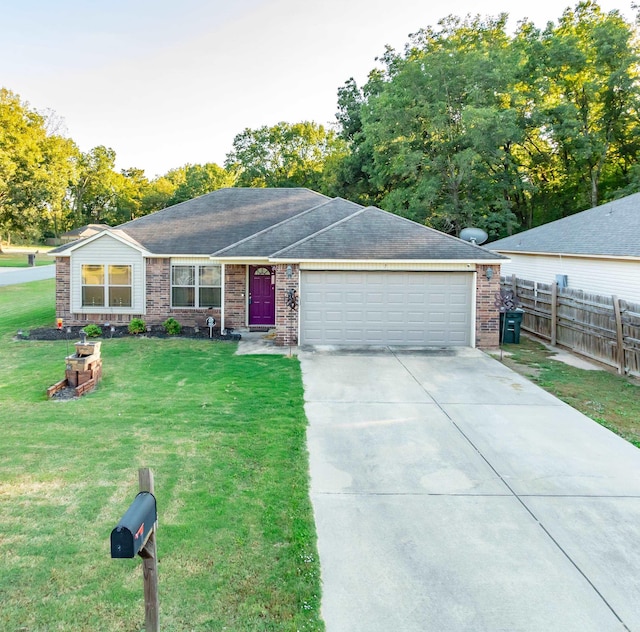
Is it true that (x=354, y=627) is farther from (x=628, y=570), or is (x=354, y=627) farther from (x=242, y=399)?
(x=242, y=399)

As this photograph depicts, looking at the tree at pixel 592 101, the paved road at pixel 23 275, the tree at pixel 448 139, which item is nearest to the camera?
the tree at pixel 448 139

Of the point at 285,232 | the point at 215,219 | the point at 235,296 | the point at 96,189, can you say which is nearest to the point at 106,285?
the point at 235,296

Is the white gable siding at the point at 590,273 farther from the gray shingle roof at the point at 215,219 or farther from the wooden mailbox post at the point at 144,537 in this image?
the wooden mailbox post at the point at 144,537

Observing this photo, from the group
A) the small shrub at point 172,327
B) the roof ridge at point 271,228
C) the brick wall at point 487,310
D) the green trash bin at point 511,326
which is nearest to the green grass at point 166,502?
the small shrub at point 172,327

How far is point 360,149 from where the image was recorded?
34406 mm

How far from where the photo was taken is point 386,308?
14000 mm

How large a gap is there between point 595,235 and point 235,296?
440 inches

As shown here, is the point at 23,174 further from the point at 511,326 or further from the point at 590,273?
the point at 590,273

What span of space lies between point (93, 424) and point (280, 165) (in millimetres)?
44921

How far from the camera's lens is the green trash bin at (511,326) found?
14.6 m

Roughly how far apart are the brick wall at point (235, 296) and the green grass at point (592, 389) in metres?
7.97

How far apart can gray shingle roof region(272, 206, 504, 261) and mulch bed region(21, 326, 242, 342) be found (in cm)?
319

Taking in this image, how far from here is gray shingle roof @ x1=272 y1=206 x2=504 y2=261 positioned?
13.6m

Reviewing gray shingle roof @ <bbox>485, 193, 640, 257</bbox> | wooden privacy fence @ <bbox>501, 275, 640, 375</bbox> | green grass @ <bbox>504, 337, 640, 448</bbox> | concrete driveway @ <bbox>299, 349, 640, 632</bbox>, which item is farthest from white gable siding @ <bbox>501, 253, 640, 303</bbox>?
concrete driveway @ <bbox>299, 349, 640, 632</bbox>
